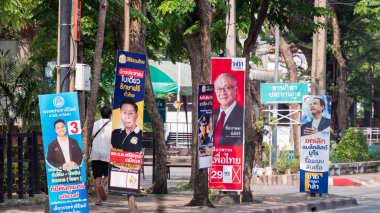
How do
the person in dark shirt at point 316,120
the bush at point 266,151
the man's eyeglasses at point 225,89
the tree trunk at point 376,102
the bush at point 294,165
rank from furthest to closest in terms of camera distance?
the tree trunk at point 376,102 < the bush at point 266,151 < the bush at point 294,165 < the person in dark shirt at point 316,120 < the man's eyeglasses at point 225,89

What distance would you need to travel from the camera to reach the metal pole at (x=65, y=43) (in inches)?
578

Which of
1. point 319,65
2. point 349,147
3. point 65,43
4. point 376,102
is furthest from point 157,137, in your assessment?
point 376,102

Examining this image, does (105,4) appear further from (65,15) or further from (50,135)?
(50,135)

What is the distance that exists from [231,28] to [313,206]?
4317mm

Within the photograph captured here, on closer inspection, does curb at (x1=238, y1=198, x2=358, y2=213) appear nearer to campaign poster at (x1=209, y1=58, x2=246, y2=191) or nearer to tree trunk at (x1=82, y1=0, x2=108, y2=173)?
campaign poster at (x1=209, y1=58, x2=246, y2=191)

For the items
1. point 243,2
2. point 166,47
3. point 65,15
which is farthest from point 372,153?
point 65,15

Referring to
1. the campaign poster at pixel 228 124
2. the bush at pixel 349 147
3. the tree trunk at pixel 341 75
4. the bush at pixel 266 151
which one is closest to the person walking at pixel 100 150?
the campaign poster at pixel 228 124

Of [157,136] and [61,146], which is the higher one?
[157,136]

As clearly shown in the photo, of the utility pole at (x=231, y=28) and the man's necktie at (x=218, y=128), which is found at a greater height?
the utility pole at (x=231, y=28)

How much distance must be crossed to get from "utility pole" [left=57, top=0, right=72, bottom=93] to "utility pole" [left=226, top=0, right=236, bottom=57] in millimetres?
7804

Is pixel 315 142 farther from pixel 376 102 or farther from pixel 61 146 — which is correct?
pixel 376 102

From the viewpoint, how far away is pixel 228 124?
804 inches

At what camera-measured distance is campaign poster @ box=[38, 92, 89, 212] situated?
1381 cm

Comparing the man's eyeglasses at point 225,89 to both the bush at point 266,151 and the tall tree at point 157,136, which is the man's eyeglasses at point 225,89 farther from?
the bush at point 266,151
